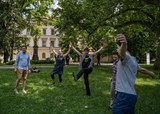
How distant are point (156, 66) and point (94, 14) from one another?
1383cm

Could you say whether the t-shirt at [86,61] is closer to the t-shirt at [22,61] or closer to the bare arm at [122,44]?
the t-shirt at [22,61]

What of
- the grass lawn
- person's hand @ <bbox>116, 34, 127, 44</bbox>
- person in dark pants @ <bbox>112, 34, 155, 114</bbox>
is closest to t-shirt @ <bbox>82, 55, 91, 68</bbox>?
the grass lawn

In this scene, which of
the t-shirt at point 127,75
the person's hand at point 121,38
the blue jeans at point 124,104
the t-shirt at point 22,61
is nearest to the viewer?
the person's hand at point 121,38

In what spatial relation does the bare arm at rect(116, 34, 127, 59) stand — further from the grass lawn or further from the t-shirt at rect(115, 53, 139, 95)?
the grass lawn

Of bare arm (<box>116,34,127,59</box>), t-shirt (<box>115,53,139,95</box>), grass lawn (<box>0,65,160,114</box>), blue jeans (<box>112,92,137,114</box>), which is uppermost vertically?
bare arm (<box>116,34,127,59</box>)

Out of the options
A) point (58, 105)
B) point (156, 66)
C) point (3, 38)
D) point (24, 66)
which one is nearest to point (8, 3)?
point (3, 38)

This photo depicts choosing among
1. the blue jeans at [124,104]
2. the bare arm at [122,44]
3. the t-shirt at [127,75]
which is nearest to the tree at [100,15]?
the t-shirt at [127,75]

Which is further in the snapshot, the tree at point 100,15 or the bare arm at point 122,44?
the tree at point 100,15

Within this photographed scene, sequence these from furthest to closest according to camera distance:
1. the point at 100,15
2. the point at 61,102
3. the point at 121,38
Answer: the point at 100,15
the point at 61,102
the point at 121,38

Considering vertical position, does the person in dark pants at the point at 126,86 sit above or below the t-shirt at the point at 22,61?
below

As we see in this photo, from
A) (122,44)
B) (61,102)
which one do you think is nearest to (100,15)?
(61,102)

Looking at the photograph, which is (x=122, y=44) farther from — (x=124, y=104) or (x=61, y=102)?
(x=61, y=102)

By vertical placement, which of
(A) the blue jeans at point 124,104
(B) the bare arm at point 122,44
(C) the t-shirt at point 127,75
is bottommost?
(A) the blue jeans at point 124,104

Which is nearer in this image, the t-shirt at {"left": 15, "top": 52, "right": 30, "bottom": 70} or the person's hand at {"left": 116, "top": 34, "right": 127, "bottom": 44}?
the person's hand at {"left": 116, "top": 34, "right": 127, "bottom": 44}
